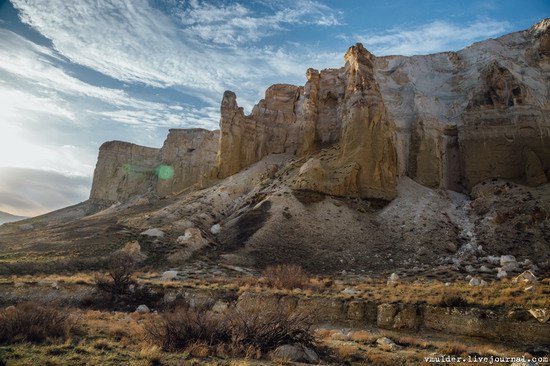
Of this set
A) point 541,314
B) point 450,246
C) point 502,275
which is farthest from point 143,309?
point 450,246

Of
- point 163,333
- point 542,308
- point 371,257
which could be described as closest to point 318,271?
point 371,257

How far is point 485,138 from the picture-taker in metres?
44.4

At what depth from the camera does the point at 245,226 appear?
36.7 meters

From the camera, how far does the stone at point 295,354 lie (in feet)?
32.6

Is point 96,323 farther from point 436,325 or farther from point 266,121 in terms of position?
point 266,121

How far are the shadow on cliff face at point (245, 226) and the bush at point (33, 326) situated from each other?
22.2m

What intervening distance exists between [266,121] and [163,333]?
50.5 m

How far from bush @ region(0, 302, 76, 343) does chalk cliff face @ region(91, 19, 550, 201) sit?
30128 millimetres

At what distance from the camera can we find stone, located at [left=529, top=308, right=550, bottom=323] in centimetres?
1193

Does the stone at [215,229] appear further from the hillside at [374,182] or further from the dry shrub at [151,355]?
the dry shrub at [151,355]

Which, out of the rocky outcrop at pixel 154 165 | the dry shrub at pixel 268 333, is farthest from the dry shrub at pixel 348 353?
the rocky outcrop at pixel 154 165

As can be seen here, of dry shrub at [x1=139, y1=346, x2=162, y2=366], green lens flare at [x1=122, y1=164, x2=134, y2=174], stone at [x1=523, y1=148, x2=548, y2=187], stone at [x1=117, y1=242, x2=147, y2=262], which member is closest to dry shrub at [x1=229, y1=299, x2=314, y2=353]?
dry shrub at [x1=139, y1=346, x2=162, y2=366]

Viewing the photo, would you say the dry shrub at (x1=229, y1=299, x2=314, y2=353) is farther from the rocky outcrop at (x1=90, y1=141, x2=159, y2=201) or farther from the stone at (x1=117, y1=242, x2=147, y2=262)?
the rocky outcrop at (x1=90, y1=141, x2=159, y2=201)

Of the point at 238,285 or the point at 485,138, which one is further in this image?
the point at 485,138
